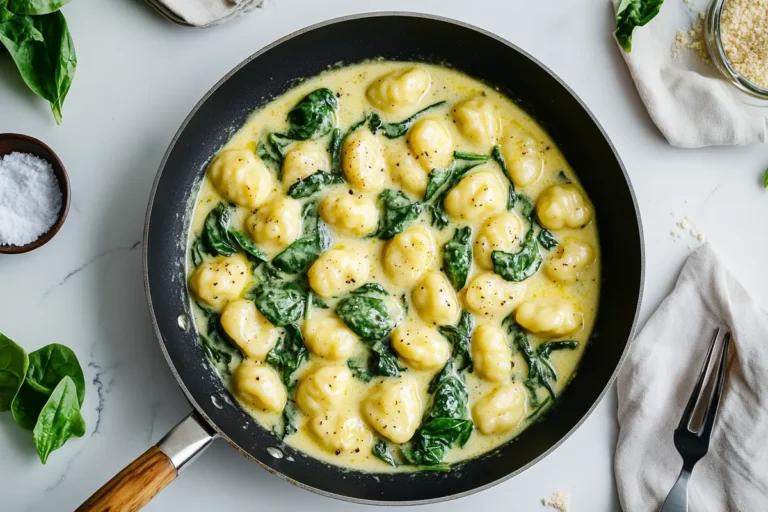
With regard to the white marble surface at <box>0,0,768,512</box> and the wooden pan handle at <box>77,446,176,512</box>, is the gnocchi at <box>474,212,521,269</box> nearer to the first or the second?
the white marble surface at <box>0,0,768,512</box>

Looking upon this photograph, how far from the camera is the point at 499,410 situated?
10.1 ft

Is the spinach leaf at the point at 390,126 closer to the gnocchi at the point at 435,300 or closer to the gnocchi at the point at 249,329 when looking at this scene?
the gnocchi at the point at 435,300

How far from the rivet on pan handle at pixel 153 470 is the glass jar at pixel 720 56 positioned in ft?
8.30

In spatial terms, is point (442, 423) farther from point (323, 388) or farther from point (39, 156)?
point (39, 156)

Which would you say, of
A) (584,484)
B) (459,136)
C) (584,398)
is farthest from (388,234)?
(584,484)

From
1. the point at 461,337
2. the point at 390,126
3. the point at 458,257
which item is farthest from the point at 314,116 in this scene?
the point at 461,337

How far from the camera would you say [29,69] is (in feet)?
9.82

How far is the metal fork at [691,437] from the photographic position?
3.10 metres

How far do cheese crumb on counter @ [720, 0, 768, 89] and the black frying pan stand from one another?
2.38ft

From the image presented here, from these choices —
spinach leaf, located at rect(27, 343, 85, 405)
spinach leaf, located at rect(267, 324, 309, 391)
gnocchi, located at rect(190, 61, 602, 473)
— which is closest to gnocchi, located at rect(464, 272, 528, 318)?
gnocchi, located at rect(190, 61, 602, 473)

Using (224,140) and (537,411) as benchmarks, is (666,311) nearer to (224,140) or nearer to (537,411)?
(537,411)

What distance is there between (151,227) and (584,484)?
6.75ft

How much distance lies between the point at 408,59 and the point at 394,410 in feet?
4.79

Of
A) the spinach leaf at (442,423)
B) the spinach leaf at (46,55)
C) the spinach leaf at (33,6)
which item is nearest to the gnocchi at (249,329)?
the spinach leaf at (442,423)
